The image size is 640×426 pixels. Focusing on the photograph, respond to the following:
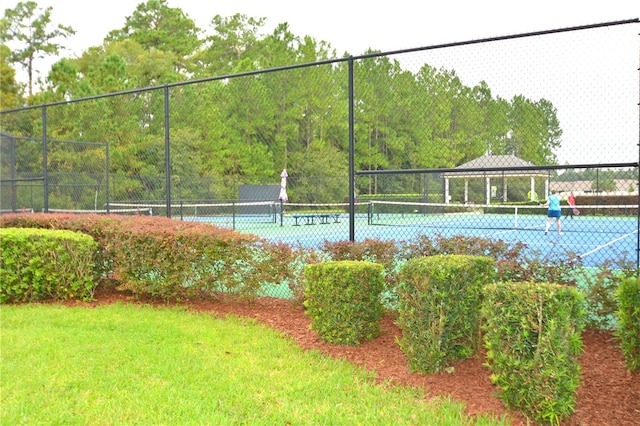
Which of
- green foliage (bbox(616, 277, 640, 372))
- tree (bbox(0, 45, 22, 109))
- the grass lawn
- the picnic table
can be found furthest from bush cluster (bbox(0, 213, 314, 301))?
tree (bbox(0, 45, 22, 109))

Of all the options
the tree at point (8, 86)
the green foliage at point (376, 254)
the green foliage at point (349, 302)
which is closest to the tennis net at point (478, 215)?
the green foliage at point (376, 254)

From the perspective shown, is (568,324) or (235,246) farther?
(235,246)

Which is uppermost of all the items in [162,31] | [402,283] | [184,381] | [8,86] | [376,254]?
[162,31]

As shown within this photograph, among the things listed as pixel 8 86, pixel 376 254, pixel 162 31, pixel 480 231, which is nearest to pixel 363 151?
pixel 376 254

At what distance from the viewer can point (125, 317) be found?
18.5 feet

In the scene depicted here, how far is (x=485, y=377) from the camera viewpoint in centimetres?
381

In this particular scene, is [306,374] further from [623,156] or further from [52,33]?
[52,33]

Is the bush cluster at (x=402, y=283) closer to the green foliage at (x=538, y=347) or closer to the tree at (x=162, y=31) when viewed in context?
the green foliage at (x=538, y=347)

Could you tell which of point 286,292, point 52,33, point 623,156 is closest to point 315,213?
point 286,292

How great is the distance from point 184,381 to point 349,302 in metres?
1.47

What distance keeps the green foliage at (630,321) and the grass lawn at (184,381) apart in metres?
1.25

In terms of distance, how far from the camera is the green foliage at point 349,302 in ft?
14.9

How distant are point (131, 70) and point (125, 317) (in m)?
32.5

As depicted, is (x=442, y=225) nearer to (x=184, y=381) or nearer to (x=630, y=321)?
(x=630, y=321)
